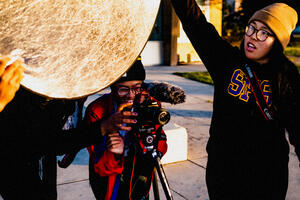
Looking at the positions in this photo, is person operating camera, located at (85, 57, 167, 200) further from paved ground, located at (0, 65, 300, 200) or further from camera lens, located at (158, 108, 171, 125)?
paved ground, located at (0, 65, 300, 200)

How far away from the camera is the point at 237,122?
67.2 inches

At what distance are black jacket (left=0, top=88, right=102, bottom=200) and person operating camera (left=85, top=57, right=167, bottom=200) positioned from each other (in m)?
0.37

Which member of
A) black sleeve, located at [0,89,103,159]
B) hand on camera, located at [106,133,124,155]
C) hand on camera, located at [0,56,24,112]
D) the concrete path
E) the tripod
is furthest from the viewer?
the concrete path

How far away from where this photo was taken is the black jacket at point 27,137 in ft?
4.46

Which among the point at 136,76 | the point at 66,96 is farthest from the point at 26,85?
the point at 136,76

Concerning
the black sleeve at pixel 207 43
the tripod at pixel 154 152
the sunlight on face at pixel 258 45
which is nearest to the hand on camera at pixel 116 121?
the tripod at pixel 154 152

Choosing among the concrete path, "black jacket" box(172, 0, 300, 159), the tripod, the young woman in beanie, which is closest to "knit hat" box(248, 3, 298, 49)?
the young woman in beanie

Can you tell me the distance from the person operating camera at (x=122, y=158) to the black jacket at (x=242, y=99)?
37 cm

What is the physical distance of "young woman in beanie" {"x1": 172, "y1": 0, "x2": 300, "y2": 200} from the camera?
1683 millimetres

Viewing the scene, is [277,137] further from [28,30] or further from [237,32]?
[237,32]

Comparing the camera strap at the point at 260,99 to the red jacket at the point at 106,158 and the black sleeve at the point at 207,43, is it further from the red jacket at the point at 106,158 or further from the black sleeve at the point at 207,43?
the red jacket at the point at 106,158

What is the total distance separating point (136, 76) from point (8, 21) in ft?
3.54

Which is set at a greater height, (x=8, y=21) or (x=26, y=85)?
(x=8, y=21)

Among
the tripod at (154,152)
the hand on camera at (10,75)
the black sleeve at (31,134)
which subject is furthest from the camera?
the tripod at (154,152)
